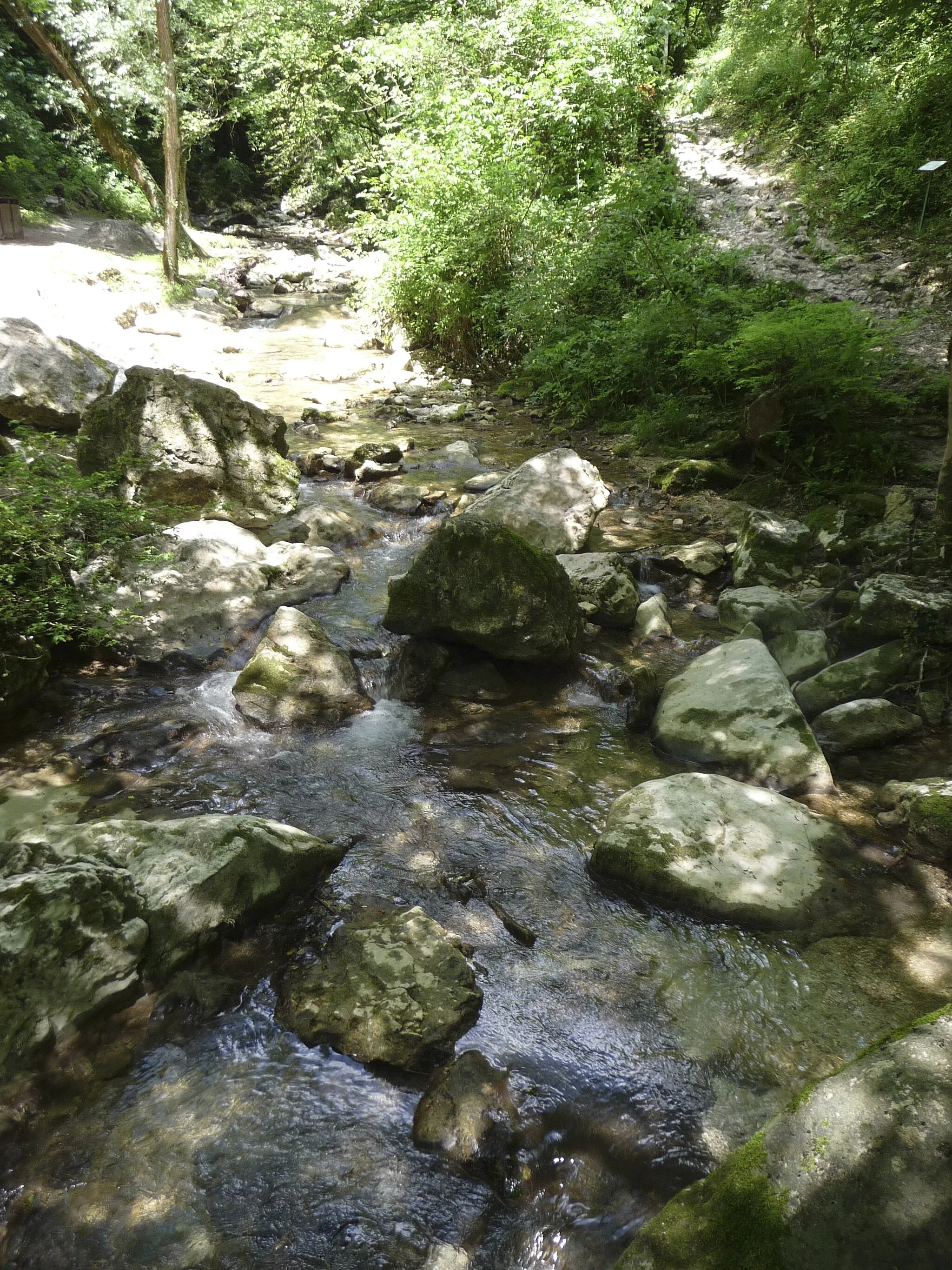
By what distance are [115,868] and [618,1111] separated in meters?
2.09

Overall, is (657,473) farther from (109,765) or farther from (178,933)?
(178,933)

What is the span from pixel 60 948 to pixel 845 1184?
2445 mm

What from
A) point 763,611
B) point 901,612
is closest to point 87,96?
point 763,611

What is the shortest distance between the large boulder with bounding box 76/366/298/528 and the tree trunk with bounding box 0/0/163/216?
1325cm

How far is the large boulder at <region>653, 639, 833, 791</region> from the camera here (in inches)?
156

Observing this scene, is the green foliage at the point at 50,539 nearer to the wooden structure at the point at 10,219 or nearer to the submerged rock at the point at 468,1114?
the submerged rock at the point at 468,1114

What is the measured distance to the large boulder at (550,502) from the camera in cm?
671

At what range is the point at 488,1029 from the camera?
2.73 meters

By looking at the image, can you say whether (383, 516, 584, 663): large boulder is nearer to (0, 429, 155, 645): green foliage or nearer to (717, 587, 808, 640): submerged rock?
(717, 587, 808, 640): submerged rock

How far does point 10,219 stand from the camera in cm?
1566

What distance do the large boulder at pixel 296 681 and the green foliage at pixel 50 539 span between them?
1020mm

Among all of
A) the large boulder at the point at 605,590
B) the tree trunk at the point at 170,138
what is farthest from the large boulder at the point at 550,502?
the tree trunk at the point at 170,138

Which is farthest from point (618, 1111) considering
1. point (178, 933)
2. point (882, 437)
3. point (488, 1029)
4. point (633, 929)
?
point (882, 437)

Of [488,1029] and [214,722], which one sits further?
[214,722]
